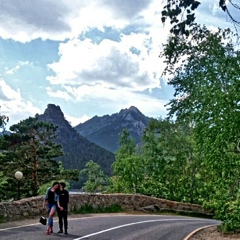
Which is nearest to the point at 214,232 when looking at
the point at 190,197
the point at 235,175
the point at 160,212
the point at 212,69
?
the point at 235,175

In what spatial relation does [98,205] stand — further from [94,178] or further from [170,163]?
[94,178]

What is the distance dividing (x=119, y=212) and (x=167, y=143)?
17914 mm

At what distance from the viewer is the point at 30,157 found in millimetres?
36812

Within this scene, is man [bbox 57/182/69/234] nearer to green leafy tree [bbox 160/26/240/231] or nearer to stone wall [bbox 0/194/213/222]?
stone wall [bbox 0/194/213/222]

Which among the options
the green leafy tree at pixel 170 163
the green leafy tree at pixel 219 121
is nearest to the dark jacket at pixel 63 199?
the green leafy tree at pixel 219 121

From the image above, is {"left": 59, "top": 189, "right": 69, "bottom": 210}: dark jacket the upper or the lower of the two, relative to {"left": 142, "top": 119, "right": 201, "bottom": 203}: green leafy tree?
lower

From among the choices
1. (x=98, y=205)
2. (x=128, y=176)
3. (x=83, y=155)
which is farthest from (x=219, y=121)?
(x=83, y=155)

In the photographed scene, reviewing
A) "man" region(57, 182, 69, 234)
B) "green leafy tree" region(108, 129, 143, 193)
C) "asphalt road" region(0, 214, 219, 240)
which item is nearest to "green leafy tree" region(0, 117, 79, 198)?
"green leafy tree" region(108, 129, 143, 193)

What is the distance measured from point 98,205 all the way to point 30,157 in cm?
1645

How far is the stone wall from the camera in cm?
1577

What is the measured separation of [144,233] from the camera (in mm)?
14406

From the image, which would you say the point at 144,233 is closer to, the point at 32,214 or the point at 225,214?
the point at 225,214

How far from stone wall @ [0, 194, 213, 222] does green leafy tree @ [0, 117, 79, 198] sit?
11.6 m

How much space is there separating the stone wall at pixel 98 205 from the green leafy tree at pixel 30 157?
1160 centimetres
